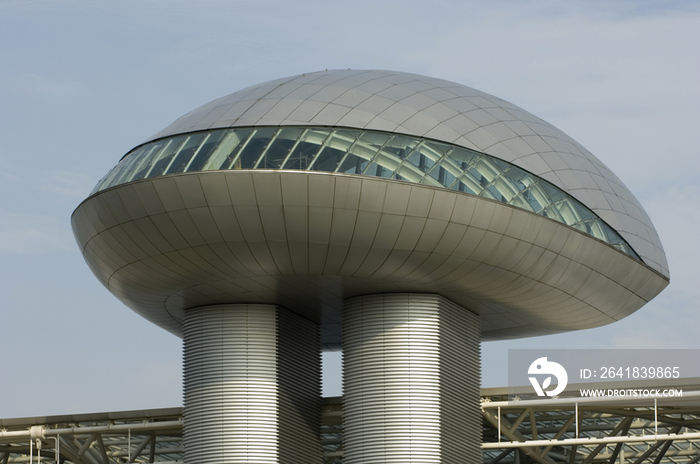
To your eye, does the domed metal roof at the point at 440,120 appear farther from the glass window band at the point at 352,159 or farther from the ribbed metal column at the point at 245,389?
the ribbed metal column at the point at 245,389

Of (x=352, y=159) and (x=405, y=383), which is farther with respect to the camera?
(x=405, y=383)

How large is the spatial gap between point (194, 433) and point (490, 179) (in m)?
11.3

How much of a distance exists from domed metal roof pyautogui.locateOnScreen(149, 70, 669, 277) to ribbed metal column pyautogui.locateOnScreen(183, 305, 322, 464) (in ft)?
20.1

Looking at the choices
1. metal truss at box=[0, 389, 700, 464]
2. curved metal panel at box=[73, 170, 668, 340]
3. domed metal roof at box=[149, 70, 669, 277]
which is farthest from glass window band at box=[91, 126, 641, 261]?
metal truss at box=[0, 389, 700, 464]

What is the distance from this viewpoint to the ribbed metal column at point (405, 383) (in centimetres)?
3203

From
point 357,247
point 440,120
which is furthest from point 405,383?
point 440,120

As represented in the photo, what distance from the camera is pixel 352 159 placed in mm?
30656

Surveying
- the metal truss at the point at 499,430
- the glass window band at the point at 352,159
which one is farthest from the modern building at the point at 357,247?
the metal truss at the point at 499,430

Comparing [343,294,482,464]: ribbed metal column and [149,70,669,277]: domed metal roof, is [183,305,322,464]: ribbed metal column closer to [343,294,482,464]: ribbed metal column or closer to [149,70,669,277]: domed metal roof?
[343,294,482,464]: ribbed metal column

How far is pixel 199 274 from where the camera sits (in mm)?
32688

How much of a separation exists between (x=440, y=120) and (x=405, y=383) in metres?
7.66

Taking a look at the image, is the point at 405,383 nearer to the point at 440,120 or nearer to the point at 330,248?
the point at 330,248

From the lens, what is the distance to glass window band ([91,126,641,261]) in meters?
30.5

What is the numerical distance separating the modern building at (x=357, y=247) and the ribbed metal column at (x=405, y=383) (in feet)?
0.19
